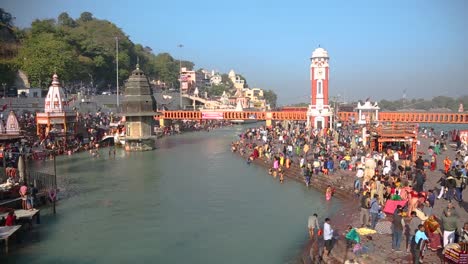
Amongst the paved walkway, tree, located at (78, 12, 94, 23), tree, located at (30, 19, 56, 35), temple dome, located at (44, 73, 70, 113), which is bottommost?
the paved walkway

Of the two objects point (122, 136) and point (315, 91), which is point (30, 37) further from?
point (315, 91)

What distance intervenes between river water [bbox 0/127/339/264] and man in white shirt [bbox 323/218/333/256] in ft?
4.62

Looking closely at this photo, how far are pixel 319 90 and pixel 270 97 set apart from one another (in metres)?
130

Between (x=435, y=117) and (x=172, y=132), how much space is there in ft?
122

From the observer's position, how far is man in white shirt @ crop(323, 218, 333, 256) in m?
11.5

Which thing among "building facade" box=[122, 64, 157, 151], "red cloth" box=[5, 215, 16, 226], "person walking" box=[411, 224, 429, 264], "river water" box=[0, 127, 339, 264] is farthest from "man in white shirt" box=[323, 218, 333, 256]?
"building facade" box=[122, 64, 157, 151]

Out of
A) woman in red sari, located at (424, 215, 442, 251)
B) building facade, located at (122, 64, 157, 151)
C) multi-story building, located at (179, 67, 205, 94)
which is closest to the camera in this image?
woman in red sari, located at (424, 215, 442, 251)

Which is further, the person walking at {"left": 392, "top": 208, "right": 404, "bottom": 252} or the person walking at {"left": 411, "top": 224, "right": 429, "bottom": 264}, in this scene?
the person walking at {"left": 392, "top": 208, "right": 404, "bottom": 252}

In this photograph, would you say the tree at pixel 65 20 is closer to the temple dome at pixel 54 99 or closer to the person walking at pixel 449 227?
the temple dome at pixel 54 99

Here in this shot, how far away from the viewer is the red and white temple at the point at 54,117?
38.6 metres

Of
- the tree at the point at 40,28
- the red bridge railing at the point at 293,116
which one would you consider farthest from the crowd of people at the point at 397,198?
the tree at the point at 40,28

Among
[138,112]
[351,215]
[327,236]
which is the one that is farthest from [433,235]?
[138,112]

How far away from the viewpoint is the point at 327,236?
11578mm

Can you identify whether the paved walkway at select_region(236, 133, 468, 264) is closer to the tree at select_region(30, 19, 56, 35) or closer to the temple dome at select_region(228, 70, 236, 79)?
the tree at select_region(30, 19, 56, 35)
